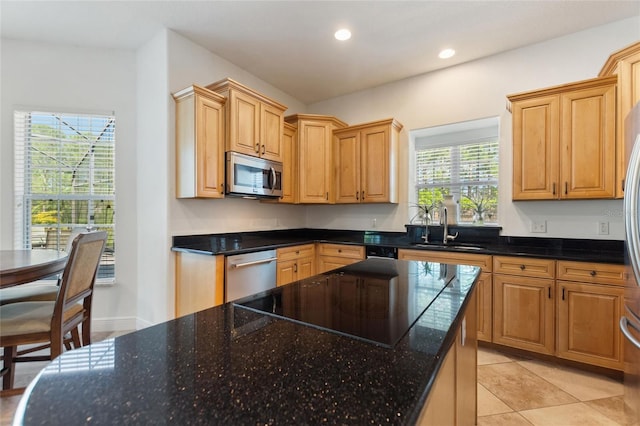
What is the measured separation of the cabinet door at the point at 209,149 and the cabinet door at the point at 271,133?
0.49m

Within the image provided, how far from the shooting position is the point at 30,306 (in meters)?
1.99

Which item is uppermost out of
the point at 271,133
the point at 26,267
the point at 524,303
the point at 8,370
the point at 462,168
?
the point at 271,133

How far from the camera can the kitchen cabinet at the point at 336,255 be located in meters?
3.31

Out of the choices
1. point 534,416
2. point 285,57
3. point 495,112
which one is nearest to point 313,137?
point 285,57

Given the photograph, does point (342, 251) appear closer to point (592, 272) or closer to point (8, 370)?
point (592, 272)

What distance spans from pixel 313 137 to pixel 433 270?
261 centimetres

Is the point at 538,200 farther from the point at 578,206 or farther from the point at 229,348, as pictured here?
the point at 229,348

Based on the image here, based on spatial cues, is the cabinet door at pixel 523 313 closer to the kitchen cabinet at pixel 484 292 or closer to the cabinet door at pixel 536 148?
the kitchen cabinet at pixel 484 292

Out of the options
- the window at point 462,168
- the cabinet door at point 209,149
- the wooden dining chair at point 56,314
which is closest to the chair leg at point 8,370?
the wooden dining chair at point 56,314

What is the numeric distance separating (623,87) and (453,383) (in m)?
2.70

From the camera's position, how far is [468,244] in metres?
3.11

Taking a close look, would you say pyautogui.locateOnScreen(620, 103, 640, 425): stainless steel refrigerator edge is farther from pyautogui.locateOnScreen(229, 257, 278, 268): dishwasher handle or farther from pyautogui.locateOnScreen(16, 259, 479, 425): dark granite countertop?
pyautogui.locateOnScreen(229, 257, 278, 268): dishwasher handle

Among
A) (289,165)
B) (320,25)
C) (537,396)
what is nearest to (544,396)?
(537,396)

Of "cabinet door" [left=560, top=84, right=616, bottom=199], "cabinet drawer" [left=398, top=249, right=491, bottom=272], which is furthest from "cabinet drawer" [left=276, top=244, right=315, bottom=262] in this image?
"cabinet door" [left=560, top=84, right=616, bottom=199]
